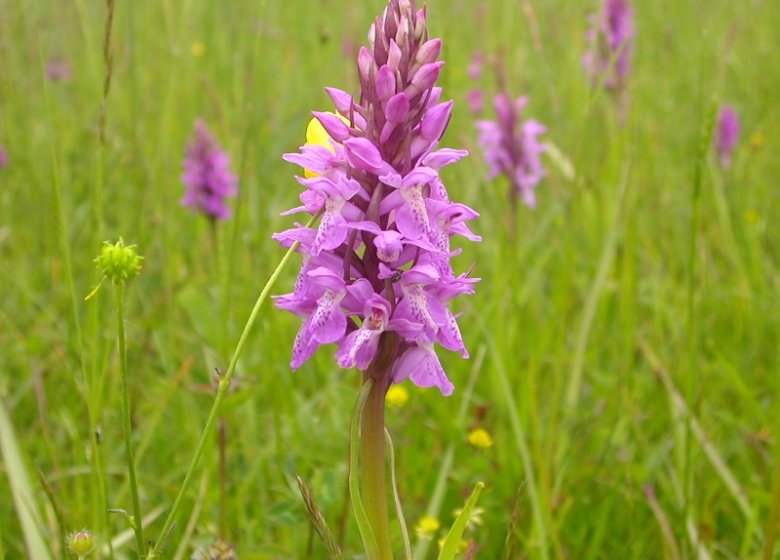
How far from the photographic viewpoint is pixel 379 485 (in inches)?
38.3

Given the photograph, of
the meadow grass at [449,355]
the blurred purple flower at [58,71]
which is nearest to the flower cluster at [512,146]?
the meadow grass at [449,355]

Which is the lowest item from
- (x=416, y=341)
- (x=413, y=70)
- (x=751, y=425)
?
(x=751, y=425)

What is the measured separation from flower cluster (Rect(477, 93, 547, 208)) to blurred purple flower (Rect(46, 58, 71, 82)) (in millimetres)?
3429

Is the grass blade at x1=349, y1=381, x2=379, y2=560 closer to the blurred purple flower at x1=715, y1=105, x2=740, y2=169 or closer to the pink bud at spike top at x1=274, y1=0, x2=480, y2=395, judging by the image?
the pink bud at spike top at x1=274, y1=0, x2=480, y2=395

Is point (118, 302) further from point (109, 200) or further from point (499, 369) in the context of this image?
point (109, 200)

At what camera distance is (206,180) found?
3145mm

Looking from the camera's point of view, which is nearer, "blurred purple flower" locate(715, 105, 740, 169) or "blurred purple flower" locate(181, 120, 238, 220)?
"blurred purple flower" locate(181, 120, 238, 220)

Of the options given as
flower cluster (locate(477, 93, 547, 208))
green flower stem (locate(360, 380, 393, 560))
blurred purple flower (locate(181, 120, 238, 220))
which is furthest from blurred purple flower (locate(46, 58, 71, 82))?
green flower stem (locate(360, 380, 393, 560))

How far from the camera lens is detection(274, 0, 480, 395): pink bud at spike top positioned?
96 centimetres

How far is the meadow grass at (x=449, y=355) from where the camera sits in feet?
5.31

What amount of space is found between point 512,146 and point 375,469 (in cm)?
215

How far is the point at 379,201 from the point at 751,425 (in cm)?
162

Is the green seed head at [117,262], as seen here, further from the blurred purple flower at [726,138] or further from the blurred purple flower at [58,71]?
the blurred purple flower at [58,71]

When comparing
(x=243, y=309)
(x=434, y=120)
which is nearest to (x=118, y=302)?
(x=434, y=120)
